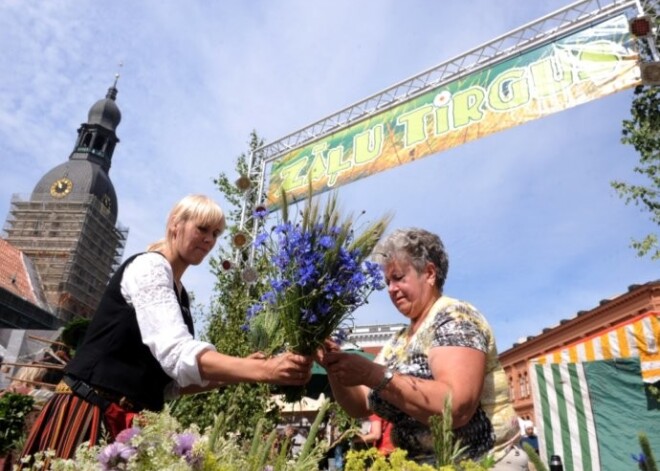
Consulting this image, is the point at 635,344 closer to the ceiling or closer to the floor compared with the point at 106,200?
closer to the floor

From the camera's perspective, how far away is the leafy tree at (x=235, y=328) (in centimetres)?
551

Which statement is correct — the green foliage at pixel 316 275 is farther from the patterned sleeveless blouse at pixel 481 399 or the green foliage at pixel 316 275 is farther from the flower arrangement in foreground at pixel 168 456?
the flower arrangement in foreground at pixel 168 456

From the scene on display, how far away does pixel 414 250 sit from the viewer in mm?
1782

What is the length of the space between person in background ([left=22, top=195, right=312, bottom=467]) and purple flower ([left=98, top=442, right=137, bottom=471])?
2.02 feet

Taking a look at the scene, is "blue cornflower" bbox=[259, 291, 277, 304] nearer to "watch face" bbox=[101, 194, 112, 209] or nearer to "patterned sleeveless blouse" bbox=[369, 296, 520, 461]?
"patterned sleeveless blouse" bbox=[369, 296, 520, 461]

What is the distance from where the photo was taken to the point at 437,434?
2.38 ft

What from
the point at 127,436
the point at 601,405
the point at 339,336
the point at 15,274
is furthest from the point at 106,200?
the point at 127,436

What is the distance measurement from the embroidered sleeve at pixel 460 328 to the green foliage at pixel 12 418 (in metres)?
5.64

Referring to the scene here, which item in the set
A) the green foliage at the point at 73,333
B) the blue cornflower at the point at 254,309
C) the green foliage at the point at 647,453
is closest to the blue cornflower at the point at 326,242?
the blue cornflower at the point at 254,309

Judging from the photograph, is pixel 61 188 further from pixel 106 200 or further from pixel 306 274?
pixel 306 274

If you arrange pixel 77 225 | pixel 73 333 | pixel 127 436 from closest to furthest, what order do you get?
pixel 127 436, pixel 73 333, pixel 77 225

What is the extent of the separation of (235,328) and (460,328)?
19.1 feet

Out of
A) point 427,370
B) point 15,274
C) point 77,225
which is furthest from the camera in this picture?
point 77,225

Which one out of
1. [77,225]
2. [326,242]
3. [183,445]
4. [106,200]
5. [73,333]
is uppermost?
[106,200]
